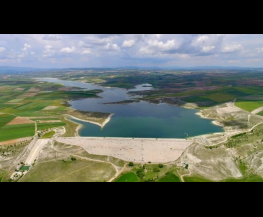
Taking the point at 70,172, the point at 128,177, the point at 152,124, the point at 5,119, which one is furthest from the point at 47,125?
the point at 128,177

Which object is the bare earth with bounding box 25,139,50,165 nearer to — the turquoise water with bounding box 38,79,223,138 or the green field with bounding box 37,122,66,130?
the green field with bounding box 37,122,66,130

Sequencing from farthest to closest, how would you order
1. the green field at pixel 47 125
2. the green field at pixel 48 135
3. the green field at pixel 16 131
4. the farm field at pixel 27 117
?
the green field at pixel 47 125 < the farm field at pixel 27 117 < the green field at pixel 48 135 < the green field at pixel 16 131

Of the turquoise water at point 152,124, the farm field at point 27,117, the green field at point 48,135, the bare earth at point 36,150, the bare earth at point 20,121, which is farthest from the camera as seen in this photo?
the bare earth at point 20,121

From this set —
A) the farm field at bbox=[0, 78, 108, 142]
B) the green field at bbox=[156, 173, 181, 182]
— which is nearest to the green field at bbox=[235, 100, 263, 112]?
the green field at bbox=[156, 173, 181, 182]

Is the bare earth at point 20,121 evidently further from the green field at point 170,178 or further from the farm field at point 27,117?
the green field at point 170,178

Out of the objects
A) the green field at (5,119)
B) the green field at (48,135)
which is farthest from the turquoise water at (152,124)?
the green field at (5,119)
